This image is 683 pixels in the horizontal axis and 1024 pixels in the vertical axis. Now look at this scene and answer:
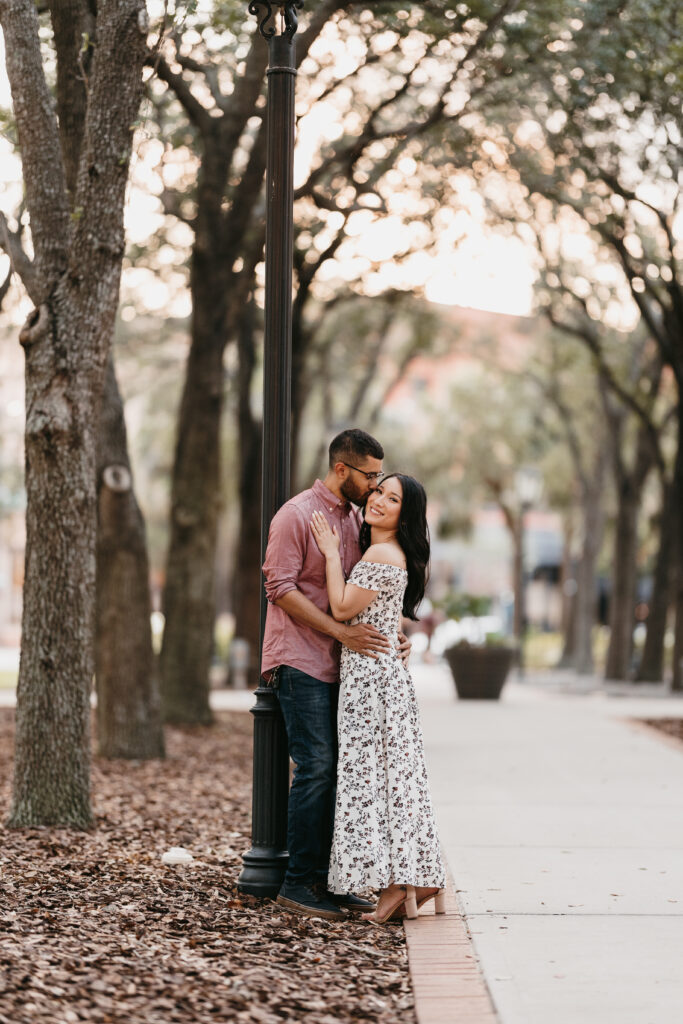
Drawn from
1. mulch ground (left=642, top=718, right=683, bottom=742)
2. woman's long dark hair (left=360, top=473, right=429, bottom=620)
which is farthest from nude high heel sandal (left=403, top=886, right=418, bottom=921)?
mulch ground (left=642, top=718, right=683, bottom=742)

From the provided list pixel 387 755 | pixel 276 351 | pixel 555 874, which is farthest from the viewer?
pixel 555 874

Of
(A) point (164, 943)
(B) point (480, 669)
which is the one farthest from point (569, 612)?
(A) point (164, 943)

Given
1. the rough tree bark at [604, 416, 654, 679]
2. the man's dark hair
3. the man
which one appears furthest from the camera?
the rough tree bark at [604, 416, 654, 679]

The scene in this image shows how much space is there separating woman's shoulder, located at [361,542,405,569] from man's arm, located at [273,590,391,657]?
0.28 meters

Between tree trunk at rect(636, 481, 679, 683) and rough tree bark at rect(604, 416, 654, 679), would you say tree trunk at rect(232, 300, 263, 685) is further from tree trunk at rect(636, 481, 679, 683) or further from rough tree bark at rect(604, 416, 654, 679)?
rough tree bark at rect(604, 416, 654, 679)

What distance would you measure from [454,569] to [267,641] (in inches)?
2306

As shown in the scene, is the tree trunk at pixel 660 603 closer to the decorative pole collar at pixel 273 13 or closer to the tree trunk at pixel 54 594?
the tree trunk at pixel 54 594

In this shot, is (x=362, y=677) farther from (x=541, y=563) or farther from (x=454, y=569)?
(x=454, y=569)

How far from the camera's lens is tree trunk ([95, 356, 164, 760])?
1131 cm

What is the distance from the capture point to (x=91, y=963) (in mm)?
5000

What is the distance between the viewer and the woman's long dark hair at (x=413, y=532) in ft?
19.7

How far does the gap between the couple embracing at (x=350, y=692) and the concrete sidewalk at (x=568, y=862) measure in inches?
19.5

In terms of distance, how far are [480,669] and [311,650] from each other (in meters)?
14.0

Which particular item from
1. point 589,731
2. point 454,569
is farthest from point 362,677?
point 454,569
